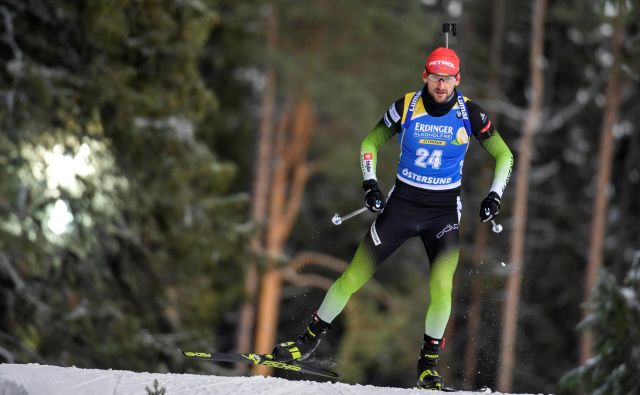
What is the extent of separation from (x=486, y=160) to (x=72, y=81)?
16.0 m

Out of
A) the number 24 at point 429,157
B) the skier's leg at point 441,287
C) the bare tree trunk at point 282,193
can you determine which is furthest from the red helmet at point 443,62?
the bare tree trunk at point 282,193

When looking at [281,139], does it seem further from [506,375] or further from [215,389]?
[215,389]

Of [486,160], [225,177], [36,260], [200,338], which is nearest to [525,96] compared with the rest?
[486,160]

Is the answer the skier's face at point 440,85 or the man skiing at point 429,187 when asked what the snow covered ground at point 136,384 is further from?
the skier's face at point 440,85

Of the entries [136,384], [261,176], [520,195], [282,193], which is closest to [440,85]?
[136,384]

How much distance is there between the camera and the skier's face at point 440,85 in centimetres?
834

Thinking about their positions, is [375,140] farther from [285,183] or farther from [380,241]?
[285,183]

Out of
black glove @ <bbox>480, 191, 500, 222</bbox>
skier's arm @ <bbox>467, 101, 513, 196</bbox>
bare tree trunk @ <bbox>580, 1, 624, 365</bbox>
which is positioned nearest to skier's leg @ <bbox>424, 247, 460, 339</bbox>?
black glove @ <bbox>480, 191, 500, 222</bbox>

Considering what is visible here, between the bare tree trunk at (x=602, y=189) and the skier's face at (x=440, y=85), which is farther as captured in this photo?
the bare tree trunk at (x=602, y=189)

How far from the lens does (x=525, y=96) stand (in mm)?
32156

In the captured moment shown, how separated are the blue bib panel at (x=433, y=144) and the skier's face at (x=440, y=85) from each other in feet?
0.43

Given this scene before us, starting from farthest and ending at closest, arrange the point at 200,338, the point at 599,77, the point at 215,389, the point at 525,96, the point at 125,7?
the point at 525,96, the point at 599,77, the point at 200,338, the point at 125,7, the point at 215,389

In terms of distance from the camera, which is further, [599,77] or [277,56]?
[599,77]

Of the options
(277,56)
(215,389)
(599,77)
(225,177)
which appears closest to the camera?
(215,389)
